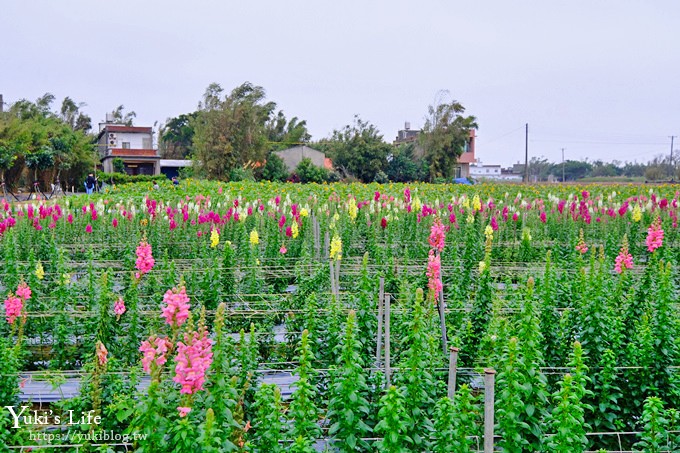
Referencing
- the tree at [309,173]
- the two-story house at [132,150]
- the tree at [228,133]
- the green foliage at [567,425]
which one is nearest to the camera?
the green foliage at [567,425]

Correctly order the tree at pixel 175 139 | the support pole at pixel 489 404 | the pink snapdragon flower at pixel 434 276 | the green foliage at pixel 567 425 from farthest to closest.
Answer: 1. the tree at pixel 175 139
2. the pink snapdragon flower at pixel 434 276
3. the green foliage at pixel 567 425
4. the support pole at pixel 489 404

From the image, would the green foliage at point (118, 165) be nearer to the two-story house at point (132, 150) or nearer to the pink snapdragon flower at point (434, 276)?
the two-story house at point (132, 150)

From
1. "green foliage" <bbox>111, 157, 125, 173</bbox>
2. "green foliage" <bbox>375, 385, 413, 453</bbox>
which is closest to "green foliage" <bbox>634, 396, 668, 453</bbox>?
→ "green foliage" <bbox>375, 385, 413, 453</bbox>

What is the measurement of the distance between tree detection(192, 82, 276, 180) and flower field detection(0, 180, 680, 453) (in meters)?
23.6

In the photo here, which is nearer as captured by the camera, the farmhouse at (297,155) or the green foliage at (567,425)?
the green foliage at (567,425)

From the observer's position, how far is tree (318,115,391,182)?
38469mm

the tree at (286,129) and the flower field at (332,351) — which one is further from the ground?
the tree at (286,129)

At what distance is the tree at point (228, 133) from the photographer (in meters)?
34.0

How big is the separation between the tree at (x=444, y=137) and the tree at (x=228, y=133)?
10.8 metres

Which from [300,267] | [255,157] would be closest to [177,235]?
[300,267]

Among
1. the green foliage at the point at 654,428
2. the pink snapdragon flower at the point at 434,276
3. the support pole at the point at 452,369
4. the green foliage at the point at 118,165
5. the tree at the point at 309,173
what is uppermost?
the green foliage at the point at 118,165

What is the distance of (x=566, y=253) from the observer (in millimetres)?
10828

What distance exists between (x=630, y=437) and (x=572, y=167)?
329 ft

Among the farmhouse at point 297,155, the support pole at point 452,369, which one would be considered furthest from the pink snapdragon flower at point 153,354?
the farmhouse at point 297,155
